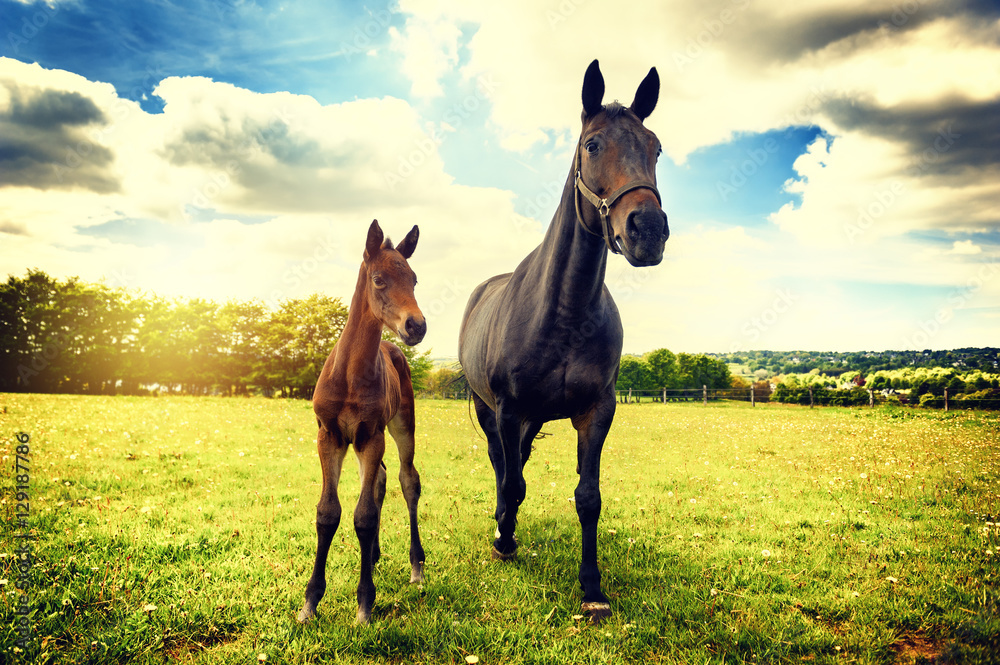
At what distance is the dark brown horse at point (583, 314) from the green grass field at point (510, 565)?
2.21 feet

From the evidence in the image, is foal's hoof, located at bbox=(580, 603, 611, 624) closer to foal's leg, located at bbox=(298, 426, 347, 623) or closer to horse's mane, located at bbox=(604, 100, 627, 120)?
foal's leg, located at bbox=(298, 426, 347, 623)

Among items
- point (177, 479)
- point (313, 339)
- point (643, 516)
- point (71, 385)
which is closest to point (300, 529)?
point (177, 479)

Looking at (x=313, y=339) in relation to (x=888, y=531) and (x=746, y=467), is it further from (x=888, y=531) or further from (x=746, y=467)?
(x=888, y=531)

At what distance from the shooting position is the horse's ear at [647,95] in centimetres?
382

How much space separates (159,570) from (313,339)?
26.6 metres

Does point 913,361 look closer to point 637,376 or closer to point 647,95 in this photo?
point 637,376

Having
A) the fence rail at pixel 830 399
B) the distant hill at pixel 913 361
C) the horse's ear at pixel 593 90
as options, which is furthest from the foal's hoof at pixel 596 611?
the distant hill at pixel 913 361

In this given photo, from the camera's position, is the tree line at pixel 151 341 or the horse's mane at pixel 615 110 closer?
the horse's mane at pixel 615 110

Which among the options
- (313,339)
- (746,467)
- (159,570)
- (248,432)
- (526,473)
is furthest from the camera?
(313,339)

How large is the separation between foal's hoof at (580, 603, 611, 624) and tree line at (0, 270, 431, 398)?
90.1ft

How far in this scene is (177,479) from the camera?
7.40 meters

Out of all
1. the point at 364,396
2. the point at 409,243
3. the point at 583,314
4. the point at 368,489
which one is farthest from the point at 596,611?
the point at 409,243

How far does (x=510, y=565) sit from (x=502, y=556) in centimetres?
19

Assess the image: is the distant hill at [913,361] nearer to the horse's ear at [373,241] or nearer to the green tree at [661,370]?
the green tree at [661,370]
